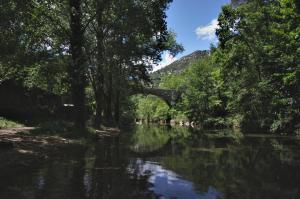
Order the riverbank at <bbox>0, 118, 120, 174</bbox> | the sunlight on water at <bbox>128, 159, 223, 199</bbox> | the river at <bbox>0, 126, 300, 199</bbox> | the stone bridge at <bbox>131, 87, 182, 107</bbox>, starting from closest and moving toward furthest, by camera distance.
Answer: the river at <bbox>0, 126, 300, 199</bbox> → the sunlight on water at <bbox>128, 159, 223, 199</bbox> → the riverbank at <bbox>0, 118, 120, 174</bbox> → the stone bridge at <bbox>131, 87, 182, 107</bbox>

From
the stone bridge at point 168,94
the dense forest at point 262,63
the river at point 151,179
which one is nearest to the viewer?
the river at point 151,179

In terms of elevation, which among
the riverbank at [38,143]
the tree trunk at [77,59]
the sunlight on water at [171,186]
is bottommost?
the sunlight on water at [171,186]

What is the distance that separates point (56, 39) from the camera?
24.0 metres

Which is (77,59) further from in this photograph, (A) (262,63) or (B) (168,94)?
(B) (168,94)

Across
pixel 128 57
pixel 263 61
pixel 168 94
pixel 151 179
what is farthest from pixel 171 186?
pixel 168 94

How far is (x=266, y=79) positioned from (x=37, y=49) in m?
28.9

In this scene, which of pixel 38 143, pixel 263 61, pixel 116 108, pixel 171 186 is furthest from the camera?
pixel 116 108

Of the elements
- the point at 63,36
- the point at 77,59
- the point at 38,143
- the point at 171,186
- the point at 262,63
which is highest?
the point at 262,63

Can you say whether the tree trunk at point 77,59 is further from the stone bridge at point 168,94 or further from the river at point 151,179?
the stone bridge at point 168,94

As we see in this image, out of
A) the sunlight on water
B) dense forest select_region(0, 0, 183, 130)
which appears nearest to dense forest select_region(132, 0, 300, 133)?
dense forest select_region(0, 0, 183, 130)

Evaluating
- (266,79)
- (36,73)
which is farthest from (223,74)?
(36,73)

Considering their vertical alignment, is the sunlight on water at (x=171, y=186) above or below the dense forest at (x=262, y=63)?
below

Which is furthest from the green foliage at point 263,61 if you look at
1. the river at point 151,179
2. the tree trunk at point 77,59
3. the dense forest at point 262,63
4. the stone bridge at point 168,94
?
the stone bridge at point 168,94

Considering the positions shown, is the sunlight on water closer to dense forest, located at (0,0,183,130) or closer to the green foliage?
dense forest, located at (0,0,183,130)
